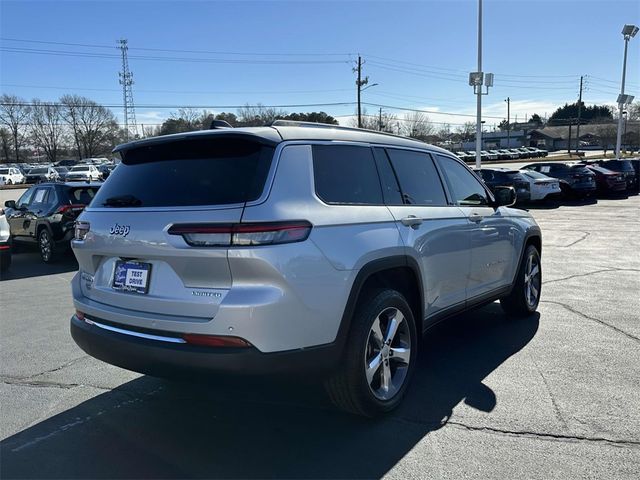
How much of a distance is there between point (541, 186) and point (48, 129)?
10293 centimetres

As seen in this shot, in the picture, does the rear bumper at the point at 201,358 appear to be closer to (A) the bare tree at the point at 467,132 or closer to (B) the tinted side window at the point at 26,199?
(B) the tinted side window at the point at 26,199

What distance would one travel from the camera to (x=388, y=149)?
158 inches

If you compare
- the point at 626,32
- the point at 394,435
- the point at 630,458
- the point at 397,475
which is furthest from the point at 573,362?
the point at 626,32

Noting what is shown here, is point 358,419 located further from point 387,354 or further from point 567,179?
point 567,179

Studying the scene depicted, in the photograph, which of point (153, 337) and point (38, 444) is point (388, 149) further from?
point (38, 444)

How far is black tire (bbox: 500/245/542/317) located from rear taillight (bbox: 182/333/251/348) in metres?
3.84

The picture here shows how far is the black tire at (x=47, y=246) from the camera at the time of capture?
403 inches

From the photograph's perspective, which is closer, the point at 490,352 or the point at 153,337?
the point at 153,337

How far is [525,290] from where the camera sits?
19.2ft

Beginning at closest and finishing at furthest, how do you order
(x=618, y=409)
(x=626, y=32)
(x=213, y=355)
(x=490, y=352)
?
(x=213, y=355), (x=618, y=409), (x=490, y=352), (x=626, y=32)

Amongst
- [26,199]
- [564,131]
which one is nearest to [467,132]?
[564,131]

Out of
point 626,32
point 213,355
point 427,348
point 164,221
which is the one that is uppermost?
point 626,32

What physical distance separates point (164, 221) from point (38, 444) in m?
1.67

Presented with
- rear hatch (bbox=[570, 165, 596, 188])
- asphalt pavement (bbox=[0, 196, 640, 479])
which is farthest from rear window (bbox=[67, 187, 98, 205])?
rear hatch (bbox=[570, 165, 596, 188])
